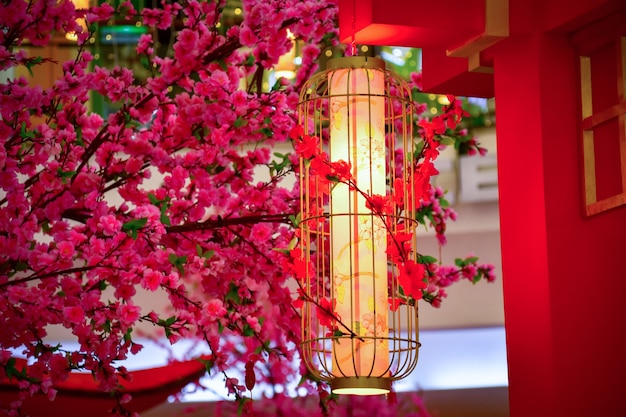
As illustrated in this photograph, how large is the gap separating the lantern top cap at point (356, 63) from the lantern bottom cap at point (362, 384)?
760 mm

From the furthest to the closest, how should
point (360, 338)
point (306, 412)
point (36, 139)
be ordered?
point (306, 412) < point (36, 139) < point (360, 338)

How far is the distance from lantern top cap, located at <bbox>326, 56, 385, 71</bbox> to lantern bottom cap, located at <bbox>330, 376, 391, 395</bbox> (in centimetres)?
76

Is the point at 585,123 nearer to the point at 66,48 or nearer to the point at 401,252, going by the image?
the point at 401,252

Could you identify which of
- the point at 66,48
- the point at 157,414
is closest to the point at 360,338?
the point at 157,414

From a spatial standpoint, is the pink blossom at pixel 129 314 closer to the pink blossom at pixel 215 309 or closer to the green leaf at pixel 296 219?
the pink blossom at pixel 215 309

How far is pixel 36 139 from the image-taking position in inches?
129

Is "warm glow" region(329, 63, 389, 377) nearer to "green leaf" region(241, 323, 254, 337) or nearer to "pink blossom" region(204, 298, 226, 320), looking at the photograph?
"pink blossom" region(204, 298, 226, 320)

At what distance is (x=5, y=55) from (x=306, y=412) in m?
3.57

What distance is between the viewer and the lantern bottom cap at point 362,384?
2.50m

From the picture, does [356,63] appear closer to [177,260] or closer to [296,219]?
[296,219]

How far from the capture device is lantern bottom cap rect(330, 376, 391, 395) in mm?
2500

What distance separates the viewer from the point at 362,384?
2498mm

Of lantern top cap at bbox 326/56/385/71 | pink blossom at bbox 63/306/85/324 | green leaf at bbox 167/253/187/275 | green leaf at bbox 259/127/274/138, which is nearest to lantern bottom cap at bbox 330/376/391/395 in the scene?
lantern top cap at bbox 326/56/385/71

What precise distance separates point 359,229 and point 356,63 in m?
0.41
